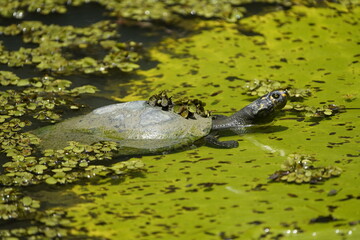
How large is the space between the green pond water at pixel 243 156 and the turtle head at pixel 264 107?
0.50 ft

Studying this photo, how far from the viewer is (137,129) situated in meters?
6.45

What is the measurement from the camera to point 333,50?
329 inches

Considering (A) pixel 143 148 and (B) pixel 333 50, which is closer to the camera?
(A) pixel 143 148

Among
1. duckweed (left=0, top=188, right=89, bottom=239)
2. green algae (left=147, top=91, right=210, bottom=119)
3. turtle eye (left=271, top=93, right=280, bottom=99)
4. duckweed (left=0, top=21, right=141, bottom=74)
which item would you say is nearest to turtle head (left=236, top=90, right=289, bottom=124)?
turtle eye (left=271, top=93, right=280, bottom=99)

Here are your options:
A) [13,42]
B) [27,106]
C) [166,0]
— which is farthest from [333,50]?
[13,42]

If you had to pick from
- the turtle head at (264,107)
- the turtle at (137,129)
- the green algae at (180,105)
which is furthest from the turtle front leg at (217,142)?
the turtle head at (264,107)

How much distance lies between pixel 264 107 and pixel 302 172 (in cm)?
166

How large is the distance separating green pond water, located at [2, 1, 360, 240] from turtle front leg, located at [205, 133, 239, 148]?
102mm

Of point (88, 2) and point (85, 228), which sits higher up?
point (88, 2)

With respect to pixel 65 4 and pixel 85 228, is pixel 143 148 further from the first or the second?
pixel 65 4

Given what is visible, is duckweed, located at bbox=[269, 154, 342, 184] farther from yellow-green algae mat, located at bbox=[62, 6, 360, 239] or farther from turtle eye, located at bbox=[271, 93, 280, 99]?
turtle eye, located at bbox=[271, 93, 280, 99]

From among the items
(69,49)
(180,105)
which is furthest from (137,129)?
(69,49)

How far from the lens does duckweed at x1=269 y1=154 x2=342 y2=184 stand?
519 centimetres

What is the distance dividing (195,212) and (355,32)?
507cm
